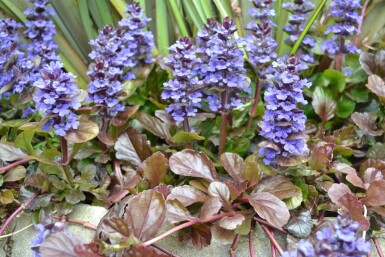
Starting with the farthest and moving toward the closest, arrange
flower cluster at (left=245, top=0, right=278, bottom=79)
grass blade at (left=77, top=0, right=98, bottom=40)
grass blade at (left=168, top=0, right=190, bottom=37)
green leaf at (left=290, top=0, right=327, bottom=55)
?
grass blade at (left=77, top=0, right=98, bottom=40) → grass blade at (left=168, top=0, right=190, bottom=37) → green leaf at (left=290, top=0, right=327, bottom=55) → flower cluster at (left=245, top=0, right=278, bottom=79)

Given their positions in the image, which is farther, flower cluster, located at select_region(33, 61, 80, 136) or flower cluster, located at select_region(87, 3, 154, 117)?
flower cluster, located at select_region(87, 3, 154, 117)

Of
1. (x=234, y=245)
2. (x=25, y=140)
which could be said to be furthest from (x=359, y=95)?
(x=25, y=140)

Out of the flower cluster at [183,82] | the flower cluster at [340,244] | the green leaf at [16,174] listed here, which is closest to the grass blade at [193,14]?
the flower cluster at [183,82]

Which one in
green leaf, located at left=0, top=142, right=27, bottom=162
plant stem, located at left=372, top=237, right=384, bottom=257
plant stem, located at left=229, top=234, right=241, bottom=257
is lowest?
plant stem, located at left=372, top=237, right=384, bottom=257

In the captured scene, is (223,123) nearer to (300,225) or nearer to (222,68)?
(222,68)

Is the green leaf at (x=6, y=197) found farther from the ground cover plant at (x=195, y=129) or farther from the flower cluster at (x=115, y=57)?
the flower cluster at (x=115, y=57)

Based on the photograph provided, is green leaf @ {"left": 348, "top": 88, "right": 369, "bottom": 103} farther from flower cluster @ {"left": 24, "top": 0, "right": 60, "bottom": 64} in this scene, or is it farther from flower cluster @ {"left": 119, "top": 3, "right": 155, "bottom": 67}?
flower cluster @ {"left": 24, "top": 0, "right": 60, "bottom": 64}

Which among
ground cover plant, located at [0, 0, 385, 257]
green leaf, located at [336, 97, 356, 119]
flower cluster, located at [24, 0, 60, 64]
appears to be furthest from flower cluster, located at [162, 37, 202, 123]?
green leaf, located at [336, 97, 356, 119]

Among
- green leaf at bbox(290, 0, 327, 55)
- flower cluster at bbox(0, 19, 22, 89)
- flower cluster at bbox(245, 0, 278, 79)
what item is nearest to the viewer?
flower cluster at bbox(245, 0, 278, 79)
